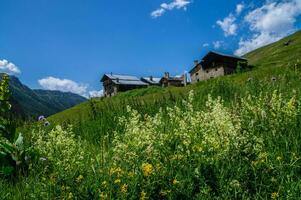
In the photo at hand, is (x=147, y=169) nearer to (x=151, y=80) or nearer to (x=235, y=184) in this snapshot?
(x=235, y=184)

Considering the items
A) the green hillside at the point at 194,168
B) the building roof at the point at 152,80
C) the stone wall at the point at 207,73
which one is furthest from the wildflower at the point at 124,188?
the building roof at the point at 152,80

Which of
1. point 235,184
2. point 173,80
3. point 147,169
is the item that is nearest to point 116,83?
point 173,80

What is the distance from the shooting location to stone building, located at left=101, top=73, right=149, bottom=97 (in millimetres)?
108613

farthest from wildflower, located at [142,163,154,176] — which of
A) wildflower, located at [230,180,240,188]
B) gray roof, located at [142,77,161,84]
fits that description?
gray roof, located at [142,77,161,84]

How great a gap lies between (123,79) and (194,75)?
2439 centimetres

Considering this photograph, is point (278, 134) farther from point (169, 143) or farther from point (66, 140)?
point (66, 140)

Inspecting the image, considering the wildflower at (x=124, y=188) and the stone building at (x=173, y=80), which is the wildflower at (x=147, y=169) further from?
the stone building at (x=173, y=80)

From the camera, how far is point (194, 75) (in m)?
97.4

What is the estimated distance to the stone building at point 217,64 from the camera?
86062 millimetres

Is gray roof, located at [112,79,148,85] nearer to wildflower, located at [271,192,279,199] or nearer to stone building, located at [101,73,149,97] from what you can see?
stone building, located at [101,73,149,97]

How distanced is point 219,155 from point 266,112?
1.76 metres

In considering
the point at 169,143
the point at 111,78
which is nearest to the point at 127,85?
the point at 111,78

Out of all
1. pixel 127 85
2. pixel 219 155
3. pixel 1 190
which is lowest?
pixel 1 190

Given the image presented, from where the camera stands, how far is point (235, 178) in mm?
4391
